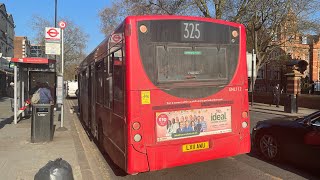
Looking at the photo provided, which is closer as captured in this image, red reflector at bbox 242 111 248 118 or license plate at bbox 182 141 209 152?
license plate at bbox 182 141 209 152

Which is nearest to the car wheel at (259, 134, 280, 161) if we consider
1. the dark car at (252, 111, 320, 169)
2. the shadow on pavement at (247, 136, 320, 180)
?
the dark car at (252, 111, 320, 169)

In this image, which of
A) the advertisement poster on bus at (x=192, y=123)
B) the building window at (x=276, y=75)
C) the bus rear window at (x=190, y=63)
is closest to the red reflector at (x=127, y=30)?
the bus rear window at (x=190, y=63)

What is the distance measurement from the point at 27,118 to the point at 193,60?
11551mm

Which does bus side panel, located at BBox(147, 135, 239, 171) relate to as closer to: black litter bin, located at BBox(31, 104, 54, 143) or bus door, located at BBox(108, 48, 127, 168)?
bus door, located at BBox(108, 48, 127, 168)

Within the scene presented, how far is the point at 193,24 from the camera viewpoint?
20.6 feet

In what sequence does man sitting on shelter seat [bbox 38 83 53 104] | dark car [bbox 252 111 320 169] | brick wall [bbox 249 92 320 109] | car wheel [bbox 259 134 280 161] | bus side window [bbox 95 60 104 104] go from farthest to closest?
brick wall [bbox 249 92 320 109] → man sitting on shelter seat [bbox 38 83 53 104] → bus side window [bbox 95 60 104 104] → car wheel [bbox 259 134 280 161] → dark car [bbox 252 111 320 169]

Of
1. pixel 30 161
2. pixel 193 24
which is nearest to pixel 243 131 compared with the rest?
pixel 193 24

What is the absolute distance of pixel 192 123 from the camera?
611 centimetres

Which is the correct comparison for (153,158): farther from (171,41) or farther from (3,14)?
(3,14)

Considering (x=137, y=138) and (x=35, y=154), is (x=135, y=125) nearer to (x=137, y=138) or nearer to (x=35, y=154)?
(x=137, y=138)

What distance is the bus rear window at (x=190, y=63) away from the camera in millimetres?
5957

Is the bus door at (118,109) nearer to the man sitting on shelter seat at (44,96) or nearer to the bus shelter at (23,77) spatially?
the man sitting on shelter seat at (44,96)

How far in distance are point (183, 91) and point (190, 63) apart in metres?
0.51

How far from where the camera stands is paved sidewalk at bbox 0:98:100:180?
6.57m
